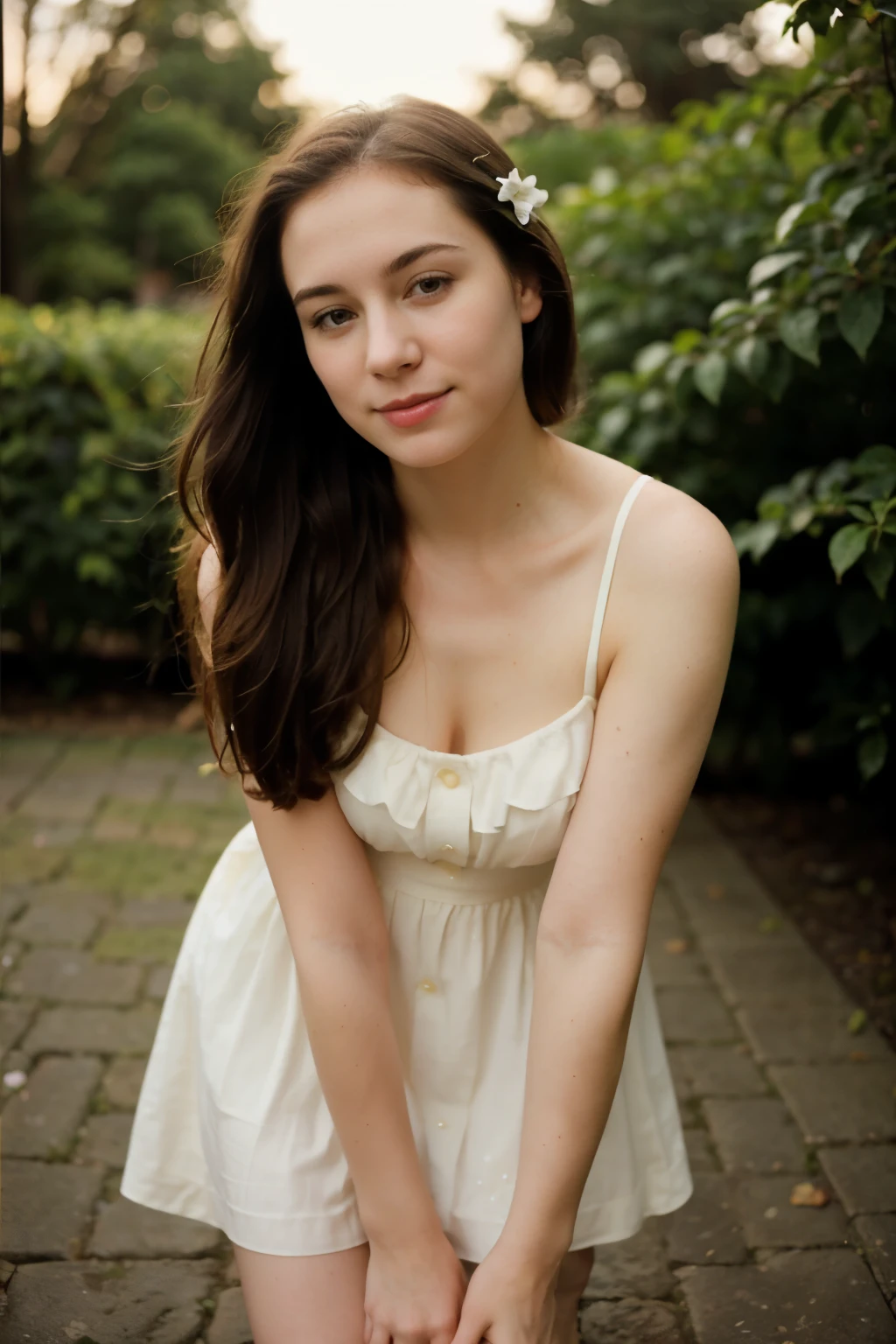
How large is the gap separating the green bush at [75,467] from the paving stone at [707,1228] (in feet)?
11.3

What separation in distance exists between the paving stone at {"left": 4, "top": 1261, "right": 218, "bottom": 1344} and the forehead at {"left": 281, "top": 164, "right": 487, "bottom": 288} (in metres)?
1.64

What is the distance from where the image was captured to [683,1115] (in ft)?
8.46

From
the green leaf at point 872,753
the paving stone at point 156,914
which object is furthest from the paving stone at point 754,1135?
the paving stone at point 156,914

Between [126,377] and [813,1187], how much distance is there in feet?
13.9

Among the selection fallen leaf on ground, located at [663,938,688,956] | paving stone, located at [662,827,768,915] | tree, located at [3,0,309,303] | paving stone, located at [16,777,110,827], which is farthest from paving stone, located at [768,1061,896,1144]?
tree, located at [3,0,309,303]

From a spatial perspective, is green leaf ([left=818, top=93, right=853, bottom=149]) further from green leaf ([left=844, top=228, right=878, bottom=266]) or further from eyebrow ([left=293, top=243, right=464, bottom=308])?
eyebrow ([left=293, top=243, right=464, bottom=308])

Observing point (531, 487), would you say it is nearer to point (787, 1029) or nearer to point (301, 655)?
point (301, 655)

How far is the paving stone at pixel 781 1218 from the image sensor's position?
218 centimetres

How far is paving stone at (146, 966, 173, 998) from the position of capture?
302 centimetres

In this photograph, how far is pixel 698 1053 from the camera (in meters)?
2.79

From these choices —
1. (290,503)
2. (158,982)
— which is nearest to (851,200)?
(290,503)

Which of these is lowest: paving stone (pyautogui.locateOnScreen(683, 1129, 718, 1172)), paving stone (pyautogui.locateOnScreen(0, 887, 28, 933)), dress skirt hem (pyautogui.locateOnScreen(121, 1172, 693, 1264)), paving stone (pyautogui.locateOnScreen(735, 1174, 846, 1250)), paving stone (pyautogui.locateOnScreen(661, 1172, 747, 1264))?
paving stone (pyautogui.locateOnScreen(0, 887, 28, 933))

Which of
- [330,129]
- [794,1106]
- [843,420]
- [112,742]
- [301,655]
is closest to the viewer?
[330,129]

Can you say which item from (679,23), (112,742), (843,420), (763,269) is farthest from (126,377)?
(679,23)
